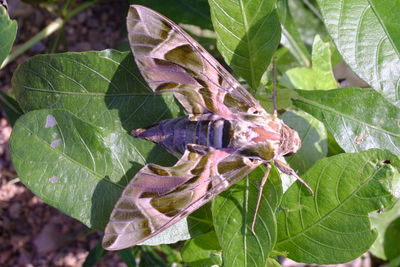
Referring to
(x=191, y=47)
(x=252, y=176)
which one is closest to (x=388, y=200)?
(x=252, y=176)

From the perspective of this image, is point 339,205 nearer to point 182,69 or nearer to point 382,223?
point 182,69

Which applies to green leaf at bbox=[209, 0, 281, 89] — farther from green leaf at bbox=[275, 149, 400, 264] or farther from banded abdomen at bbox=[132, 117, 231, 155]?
green leaf at bbox=[275, 149, 400, 264]

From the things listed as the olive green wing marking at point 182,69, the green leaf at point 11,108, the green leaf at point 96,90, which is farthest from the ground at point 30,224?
the olive green wing marking at point 182,69

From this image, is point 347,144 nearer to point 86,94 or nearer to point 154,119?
point 154,119

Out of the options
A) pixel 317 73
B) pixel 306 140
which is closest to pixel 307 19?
pixel 317 73

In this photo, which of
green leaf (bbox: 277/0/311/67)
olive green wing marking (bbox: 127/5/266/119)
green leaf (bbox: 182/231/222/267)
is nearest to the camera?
olive green wing marking (bbox: 127/5/266/119)

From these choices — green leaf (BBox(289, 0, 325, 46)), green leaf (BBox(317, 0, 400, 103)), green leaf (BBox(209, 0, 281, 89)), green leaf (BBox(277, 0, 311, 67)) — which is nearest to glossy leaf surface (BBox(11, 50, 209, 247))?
green leaf (BBox(209, 0, 281, 89))

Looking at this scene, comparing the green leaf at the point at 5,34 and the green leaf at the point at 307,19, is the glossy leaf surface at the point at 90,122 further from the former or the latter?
the green leaf at the point at 307,19
